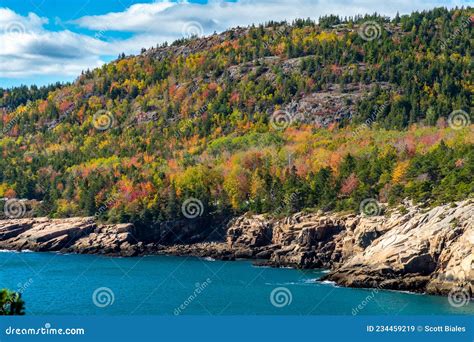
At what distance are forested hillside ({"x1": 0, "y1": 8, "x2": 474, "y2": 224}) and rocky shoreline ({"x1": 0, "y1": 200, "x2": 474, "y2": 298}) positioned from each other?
11.5ft

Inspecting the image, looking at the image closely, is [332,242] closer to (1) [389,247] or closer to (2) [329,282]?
(2) [329,282]

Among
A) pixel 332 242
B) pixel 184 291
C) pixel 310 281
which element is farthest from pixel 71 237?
pixel 310 281

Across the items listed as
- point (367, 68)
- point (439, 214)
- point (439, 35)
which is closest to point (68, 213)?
point (439, 214)

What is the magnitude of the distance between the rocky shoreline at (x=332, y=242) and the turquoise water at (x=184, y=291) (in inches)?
108

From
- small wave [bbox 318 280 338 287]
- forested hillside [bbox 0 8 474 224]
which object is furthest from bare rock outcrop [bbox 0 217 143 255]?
small wave [bbox 318 280 338 287]

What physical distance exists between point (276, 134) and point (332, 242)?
60086mm

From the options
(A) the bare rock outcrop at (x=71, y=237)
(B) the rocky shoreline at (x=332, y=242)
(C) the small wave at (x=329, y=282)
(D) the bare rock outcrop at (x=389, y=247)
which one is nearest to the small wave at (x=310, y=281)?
(C) the small wave at (x=329, y=282)

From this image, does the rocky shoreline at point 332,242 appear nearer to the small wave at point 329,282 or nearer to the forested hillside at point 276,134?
the small wave at point 329,282

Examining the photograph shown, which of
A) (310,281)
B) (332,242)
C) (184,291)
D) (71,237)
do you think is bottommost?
(310,281)

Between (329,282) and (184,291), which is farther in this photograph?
(329,282)

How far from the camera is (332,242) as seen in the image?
309ft

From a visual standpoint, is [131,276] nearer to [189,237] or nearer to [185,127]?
[189,237]

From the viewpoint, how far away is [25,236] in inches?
4643

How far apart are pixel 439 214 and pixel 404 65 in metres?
94.3
